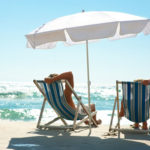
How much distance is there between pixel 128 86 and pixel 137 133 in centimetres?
94

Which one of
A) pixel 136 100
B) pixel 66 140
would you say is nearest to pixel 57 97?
pixel 66 140

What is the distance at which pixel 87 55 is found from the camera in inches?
232

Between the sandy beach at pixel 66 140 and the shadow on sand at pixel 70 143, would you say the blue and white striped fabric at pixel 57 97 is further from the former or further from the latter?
the shadow on sand at pixel 70 143

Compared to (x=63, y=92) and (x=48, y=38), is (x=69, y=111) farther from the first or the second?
(x=48, y=38)

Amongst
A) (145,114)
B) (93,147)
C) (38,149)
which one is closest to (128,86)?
(145,114)

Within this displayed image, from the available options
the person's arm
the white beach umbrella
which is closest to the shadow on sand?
the person's arm

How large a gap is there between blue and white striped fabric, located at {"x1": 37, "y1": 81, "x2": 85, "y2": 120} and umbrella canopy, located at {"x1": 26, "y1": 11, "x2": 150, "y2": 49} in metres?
0.73

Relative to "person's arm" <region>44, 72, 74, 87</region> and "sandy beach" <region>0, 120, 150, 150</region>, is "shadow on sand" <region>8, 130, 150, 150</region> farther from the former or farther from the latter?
"person's arm" <region>44, 72, 74, 87</region>

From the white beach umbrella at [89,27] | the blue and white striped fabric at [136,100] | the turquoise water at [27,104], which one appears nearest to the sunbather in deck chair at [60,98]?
the white beach umbrella at [89,27]

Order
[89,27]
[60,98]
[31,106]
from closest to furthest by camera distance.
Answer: [89,27]
[60,98]
[31,106]

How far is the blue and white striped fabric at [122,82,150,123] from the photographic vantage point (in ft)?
16.3

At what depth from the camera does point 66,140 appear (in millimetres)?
4699

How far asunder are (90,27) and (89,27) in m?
0.01

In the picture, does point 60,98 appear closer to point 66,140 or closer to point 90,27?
point 66,140
